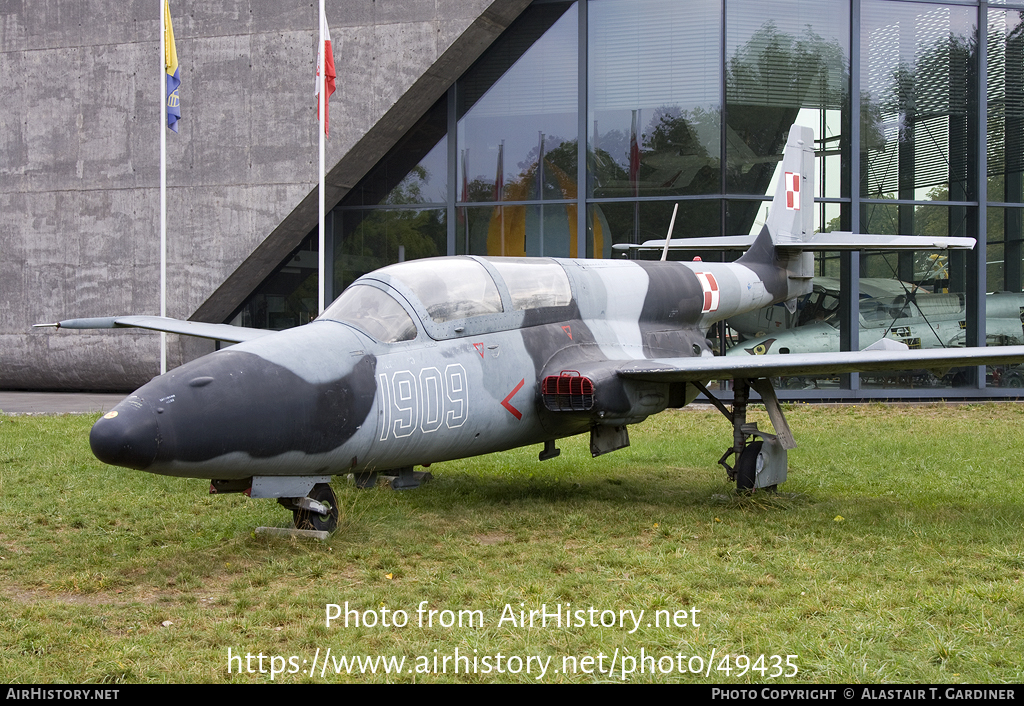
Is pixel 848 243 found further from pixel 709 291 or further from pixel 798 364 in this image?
pixel 798 364

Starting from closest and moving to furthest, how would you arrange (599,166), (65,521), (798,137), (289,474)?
1. (289,474)
2. (65,521)
3. (798,137)
4. (599,166)

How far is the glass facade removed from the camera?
57.1 ft

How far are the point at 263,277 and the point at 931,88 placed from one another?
1467cm

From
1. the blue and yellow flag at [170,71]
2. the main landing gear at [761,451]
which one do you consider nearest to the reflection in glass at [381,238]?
the blue and yellow flag at [170,71]

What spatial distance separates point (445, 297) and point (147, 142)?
14.3 meters

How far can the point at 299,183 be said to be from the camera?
18.0 m

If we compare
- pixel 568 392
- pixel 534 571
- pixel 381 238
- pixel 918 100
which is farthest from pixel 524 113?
pixel 534 571

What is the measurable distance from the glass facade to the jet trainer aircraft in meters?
7.22

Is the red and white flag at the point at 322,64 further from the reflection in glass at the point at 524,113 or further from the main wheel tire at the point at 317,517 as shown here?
the main wheel tire at the point at 317,517

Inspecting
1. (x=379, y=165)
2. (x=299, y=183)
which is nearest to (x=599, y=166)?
(x=379, y=165)

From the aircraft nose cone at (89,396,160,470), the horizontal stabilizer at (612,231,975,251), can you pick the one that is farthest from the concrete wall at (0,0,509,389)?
the aircraft nose cone at (89,396,160,470)

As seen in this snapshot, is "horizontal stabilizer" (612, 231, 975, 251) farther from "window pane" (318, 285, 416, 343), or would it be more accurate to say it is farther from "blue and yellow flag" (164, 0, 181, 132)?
"blue and yellow flag" (164, 0, 181, 132)

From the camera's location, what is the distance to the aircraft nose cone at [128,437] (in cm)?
492

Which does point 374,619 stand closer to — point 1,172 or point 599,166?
point 599,166
